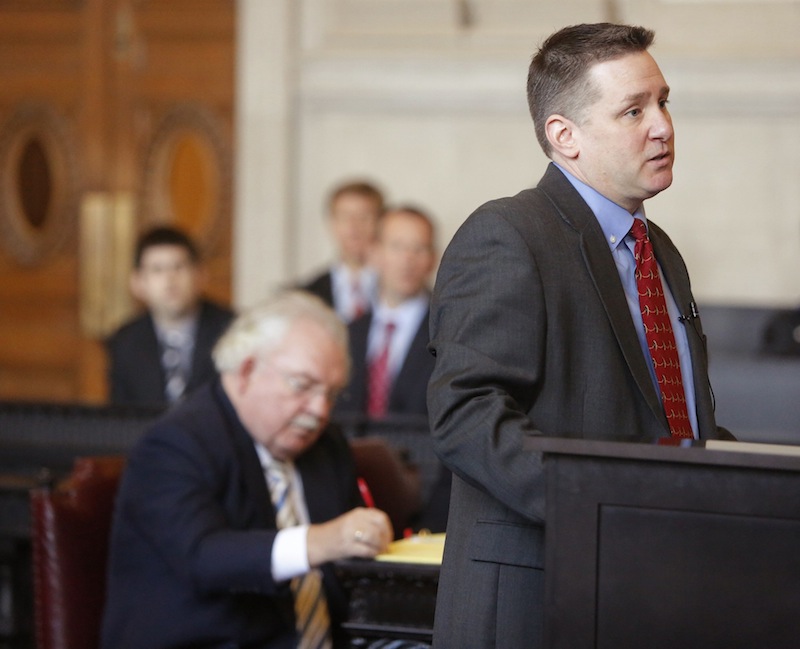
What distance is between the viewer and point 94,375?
29.9 ft

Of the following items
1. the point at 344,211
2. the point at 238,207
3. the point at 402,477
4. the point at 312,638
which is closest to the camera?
the point at 312,638

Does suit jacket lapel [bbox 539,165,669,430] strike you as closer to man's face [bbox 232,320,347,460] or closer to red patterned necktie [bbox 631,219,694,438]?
red patterned necktie [bbox 631,219,694,438]

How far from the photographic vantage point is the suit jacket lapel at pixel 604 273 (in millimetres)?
2145

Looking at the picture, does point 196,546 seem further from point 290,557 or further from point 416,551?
point 416,551

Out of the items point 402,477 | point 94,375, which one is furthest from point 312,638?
point 94,375

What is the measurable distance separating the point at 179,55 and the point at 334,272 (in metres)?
2.85

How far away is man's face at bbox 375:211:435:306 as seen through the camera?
236 inches

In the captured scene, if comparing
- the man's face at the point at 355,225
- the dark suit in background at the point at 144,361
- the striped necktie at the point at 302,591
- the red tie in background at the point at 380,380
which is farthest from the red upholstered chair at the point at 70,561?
the man's face at the point at 355,225

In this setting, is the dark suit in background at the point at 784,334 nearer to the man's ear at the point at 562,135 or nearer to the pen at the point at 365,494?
the pen at the point at 365,494

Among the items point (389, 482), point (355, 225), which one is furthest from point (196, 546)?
point (355, 225)

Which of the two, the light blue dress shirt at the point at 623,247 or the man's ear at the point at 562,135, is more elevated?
the man's ear at the point at 562,135

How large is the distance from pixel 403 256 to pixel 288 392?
8.39 feet

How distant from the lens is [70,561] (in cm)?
345

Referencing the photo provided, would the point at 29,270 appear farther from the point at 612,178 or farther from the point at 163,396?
the point at 612,178
